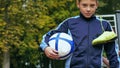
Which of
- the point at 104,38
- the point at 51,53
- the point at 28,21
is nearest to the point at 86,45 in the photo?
the point at 104,38

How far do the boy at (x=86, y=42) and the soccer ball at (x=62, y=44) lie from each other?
4 cm

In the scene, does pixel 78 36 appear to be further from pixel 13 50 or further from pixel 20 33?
pixel 13 50

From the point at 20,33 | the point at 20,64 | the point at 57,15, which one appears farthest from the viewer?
the point at 20,64

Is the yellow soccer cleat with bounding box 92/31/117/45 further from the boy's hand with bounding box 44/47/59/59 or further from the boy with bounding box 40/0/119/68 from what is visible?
the boy's hand with bounding box 44/47/59/59

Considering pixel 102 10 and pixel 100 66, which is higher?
pixel 100 66

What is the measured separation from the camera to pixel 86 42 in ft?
13.4

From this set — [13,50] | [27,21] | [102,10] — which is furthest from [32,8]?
[102,10]

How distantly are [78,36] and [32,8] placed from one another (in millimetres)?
9602

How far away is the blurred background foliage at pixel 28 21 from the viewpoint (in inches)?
531

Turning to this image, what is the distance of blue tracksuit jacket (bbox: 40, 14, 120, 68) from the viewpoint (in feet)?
13.3

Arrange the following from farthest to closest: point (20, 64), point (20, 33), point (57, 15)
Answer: point (20, 64), point (57, 15), point (20, 33)

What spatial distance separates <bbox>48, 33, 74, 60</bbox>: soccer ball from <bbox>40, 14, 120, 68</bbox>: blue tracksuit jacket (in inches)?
1.5

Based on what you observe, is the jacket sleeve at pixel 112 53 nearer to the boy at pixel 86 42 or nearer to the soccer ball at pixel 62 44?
the boy at pixel 86 42

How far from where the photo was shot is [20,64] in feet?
51.7
